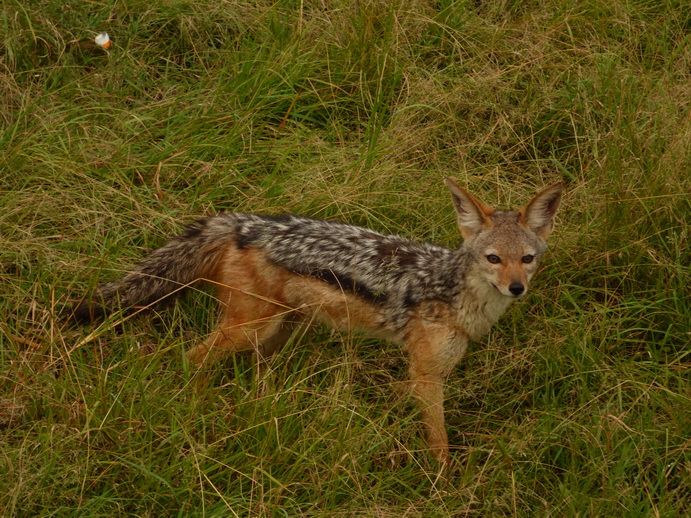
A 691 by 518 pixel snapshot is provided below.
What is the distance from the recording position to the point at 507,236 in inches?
212

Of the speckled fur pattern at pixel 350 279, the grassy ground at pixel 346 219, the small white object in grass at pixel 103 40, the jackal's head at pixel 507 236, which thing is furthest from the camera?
the small white object in grass at pixel 103 40

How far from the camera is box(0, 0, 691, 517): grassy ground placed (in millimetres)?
4473

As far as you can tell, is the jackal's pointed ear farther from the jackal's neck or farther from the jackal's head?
the jackal's neck

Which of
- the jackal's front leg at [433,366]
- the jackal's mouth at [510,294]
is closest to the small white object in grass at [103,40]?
the jackal's front leg at [433,366]

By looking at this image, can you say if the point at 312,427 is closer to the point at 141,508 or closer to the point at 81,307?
the point at 141,508

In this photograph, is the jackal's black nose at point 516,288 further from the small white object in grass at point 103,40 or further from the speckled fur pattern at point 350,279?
the small white object in grass at point 103,40

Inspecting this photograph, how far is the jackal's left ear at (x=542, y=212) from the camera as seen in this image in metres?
5.43

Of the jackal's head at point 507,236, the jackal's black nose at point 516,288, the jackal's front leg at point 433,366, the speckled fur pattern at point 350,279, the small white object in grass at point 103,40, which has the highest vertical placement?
the small white object in grass at point 103,40

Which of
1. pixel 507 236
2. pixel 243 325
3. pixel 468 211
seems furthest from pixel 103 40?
pixel 507 236

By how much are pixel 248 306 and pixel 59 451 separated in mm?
1562

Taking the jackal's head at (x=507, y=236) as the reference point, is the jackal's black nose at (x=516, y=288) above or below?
below

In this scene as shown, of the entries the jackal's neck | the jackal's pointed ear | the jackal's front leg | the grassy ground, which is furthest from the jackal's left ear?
the jackal's front leg

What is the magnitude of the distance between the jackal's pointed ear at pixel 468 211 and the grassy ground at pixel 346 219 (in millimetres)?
673

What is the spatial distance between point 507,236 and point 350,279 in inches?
38.0
